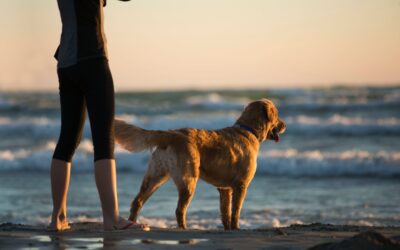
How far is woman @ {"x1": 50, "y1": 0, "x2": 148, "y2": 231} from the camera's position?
493 cm

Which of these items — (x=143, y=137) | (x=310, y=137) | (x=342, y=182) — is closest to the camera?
(x=143, y=137)

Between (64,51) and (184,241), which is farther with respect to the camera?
(64,51)

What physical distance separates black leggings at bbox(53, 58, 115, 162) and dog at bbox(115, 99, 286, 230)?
2.40ft

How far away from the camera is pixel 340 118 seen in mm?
22656

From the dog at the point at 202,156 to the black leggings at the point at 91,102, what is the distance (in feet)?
2.40

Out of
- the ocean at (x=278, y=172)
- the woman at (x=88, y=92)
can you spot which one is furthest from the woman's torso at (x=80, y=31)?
the ocean at (x=278, y=172)

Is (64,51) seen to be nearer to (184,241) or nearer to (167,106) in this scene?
(184,241)

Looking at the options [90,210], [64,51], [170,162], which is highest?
[64,51]

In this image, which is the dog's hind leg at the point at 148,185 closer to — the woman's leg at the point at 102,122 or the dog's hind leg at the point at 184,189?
the dog's hind leg at the point at 184,189

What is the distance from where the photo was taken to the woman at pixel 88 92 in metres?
4.93

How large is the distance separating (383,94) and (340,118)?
954cm

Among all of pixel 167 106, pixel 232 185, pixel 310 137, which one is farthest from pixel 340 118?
pixel 232 185

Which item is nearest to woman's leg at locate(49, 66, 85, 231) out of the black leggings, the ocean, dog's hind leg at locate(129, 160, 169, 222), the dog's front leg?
the black leggings

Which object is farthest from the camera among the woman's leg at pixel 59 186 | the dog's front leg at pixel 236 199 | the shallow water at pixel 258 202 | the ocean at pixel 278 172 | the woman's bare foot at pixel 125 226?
the ocean at pixel 278 172
